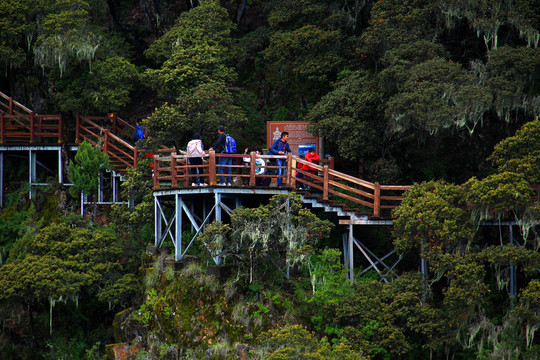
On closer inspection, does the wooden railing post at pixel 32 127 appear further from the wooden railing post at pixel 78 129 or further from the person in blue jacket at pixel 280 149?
the person in blue jacket at pixel 280 149

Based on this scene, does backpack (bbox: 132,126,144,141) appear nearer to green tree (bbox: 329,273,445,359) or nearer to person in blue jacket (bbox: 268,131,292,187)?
person in blue jacket (bbox: 268,131,292,187)

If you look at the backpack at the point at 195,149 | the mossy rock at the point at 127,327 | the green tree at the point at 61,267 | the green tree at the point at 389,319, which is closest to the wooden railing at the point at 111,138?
the green tree at the point at 61,267

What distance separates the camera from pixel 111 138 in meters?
30.8

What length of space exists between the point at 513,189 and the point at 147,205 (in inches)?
432

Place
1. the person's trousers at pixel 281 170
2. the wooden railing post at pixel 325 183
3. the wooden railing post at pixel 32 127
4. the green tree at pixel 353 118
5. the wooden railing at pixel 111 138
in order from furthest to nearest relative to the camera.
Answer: the wooden railing post at pixel 32 127, the wooden railing at pixel 111 138, the green tree at pixel 353 118, the person's trousers at pixel 281 170, the wooden railing post at pixel 325 183

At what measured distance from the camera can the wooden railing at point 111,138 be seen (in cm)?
2808

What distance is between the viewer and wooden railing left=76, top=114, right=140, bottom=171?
28.1m

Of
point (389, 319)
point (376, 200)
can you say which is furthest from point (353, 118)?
point (389, 319)

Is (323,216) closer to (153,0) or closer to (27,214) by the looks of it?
(27,214)

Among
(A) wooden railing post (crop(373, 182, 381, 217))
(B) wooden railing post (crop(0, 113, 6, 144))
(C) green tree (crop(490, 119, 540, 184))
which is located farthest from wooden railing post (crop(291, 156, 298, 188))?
(B) wooden railing post (crop(0, 113, 6, 144))

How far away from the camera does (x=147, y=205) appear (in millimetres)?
24984

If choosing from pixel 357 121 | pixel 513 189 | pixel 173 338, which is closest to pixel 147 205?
pixel 173 338

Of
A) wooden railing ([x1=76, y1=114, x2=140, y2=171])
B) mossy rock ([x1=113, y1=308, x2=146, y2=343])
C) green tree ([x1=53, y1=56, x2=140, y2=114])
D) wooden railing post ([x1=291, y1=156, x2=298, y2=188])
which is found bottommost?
mossy rock ([x1=113, y1=308, x2=146, y2=343])

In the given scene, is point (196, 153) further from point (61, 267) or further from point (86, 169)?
point (86, 169)
